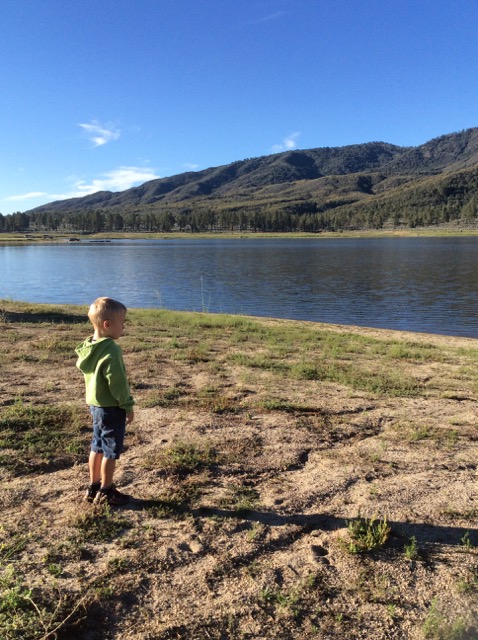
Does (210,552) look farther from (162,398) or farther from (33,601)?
(162,398)

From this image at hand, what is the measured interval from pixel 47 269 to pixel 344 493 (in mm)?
66359

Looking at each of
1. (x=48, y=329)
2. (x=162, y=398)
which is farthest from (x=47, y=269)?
(x=162, y=398)

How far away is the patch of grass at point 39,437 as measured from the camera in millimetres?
5934

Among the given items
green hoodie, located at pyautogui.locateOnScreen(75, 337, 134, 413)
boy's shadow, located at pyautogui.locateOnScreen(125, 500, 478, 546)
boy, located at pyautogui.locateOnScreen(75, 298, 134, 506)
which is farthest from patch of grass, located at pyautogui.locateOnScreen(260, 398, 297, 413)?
green hoodie, located at pyautogui.locateOnScreen(75, 337, 134, 413)

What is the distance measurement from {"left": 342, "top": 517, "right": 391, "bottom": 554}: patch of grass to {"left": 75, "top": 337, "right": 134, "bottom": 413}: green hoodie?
263cm

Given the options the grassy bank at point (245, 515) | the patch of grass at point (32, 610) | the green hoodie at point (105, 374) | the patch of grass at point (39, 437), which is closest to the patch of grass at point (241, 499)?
the grassy bank at point (245, 515)

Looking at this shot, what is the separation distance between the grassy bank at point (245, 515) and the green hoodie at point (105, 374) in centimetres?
116

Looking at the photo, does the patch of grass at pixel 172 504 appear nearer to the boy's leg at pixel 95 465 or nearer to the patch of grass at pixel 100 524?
the patch of grass at pixel 100 524

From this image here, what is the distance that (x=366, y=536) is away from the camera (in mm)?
4426

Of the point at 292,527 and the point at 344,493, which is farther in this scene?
the point at 344,493

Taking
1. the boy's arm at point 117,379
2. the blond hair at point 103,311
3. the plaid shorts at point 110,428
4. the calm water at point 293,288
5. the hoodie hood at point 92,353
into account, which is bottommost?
the calm water at point 293,288

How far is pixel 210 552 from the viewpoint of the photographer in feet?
14.0

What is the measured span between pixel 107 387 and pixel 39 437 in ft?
8.13

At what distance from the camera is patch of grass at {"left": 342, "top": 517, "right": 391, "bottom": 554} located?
14.2 ft
